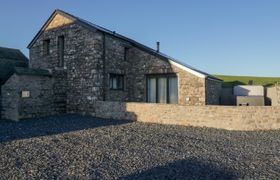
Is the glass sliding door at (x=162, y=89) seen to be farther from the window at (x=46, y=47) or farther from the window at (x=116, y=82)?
the window at (x=46, y=47)

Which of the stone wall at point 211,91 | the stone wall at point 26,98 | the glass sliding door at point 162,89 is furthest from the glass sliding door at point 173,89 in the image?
the stone wall at point 26,98

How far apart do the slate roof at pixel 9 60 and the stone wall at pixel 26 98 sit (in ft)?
10.6

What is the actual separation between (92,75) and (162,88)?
4995 millimetres

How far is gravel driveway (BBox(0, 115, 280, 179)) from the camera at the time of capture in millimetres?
5562

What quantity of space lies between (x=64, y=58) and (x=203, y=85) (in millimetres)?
9573

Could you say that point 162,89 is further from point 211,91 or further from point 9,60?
point 9,60

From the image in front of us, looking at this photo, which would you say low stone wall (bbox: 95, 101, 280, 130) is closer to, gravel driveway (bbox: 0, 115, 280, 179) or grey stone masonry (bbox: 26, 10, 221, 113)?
gravel driveway (bbox: 0, 115, 280, 179)

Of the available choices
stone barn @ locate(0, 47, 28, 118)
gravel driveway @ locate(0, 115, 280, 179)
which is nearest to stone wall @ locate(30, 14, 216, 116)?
stone barn @ locate(0, 47, 28, 118)

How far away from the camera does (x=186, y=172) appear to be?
18.4 ft

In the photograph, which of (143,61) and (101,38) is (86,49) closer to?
(101,38)

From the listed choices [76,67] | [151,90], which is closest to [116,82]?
[151,90]

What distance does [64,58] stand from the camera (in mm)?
17547

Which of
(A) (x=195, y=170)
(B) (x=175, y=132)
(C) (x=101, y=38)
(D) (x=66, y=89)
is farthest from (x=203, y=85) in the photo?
(A) (x=195, y=170)

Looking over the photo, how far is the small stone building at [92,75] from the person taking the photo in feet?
50.9
